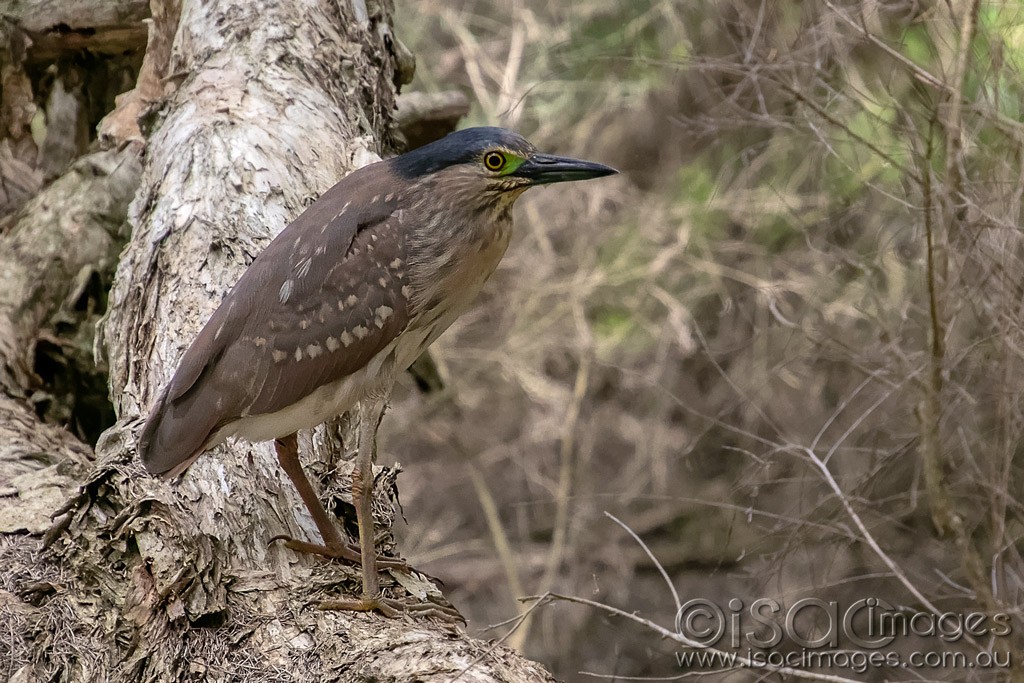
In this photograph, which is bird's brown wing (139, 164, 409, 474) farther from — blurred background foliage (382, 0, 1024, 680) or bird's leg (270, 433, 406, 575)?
blurred background foliage (382, 0, 1024, 680)

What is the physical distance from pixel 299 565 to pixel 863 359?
8.90 feet

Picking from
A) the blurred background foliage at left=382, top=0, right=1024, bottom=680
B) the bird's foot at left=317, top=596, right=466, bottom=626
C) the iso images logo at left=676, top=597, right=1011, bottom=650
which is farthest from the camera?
the blurred background foliage at left=382, top=0, right=1024, bottom=680

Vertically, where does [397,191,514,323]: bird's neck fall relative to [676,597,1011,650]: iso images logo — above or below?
above

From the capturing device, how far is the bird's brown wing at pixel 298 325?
11.2 ft

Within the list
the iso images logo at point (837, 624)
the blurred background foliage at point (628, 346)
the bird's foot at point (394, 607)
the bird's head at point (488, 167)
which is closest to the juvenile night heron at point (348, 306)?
the bird's head at point (488, 167)

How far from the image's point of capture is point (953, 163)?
3.92m

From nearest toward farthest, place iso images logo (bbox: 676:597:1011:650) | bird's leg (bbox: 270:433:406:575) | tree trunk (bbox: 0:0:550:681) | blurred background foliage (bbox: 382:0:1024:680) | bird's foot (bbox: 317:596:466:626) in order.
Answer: tree trunk (bbox: 0:0:550:681) < bird's foot (bbox: 317:596:466:626) < bird's leg (bbox: 270:433:406:575) < iso images logo (bbox: 676:597:1011:650) < blurred background foliage (bbox: 382:0:1024:680)

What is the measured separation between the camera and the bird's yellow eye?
3541 millimetres

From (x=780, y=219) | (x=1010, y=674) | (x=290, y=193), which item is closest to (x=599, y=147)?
(x=780, y=219)

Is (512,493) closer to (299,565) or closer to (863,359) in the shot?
(863,359)

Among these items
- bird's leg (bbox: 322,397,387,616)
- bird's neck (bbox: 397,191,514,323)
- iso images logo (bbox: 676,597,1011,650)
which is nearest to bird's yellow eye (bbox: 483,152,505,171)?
bird's neck (bbox: 397,191,514,323)

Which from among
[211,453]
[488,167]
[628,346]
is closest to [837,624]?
[488,167]

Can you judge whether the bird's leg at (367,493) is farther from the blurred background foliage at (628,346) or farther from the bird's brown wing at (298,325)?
the blurred background foliage at (628,346)

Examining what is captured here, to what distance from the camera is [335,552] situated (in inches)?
138
